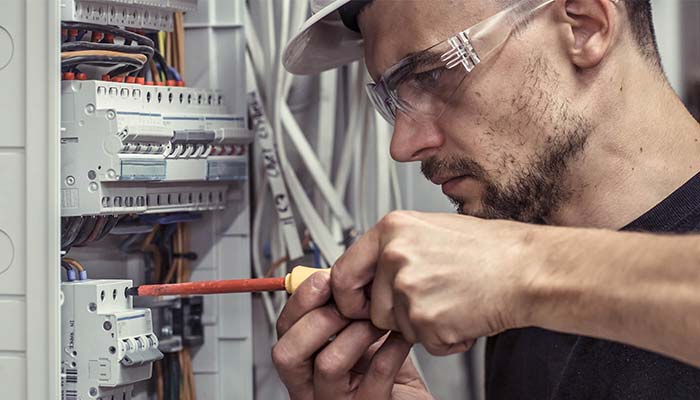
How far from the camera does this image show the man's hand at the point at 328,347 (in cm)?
118

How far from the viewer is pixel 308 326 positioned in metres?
1.19

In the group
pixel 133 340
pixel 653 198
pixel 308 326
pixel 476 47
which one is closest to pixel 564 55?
pixel 476 47

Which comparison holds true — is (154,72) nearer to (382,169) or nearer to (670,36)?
(382,169)

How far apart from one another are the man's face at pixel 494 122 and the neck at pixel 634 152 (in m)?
0.03

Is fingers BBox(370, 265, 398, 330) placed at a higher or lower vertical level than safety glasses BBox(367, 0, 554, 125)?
lower

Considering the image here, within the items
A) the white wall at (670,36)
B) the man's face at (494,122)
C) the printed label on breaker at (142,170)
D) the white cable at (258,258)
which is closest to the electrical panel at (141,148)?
the printed label on breaker at (142,170)

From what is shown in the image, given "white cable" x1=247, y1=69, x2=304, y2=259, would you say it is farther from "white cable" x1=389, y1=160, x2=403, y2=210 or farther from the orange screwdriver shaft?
the orange screwdriver shaft

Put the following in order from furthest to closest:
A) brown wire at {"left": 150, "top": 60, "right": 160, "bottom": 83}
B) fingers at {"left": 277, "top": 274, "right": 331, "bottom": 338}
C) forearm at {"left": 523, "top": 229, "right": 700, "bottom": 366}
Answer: brown wire at {"left": 150, "top": 60, "right": 160, "bottom": 83} → fingers at {"left": 277, "top": 274, "right": 331, "bottom": 338} → forearm at {"left": 523, "top": 229, "right": 700, "bottom": 366}

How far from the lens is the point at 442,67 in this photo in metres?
1.34

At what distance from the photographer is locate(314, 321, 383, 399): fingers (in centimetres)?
118

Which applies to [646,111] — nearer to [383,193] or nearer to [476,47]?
[476,47]

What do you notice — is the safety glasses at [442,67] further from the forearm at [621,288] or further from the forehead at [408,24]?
the forearm at [621,288]

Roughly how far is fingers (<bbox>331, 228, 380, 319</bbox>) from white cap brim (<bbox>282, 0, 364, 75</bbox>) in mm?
524

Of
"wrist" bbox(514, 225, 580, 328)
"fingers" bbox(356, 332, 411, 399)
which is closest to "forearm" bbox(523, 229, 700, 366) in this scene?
"wrist" bbox(514, 225, 580, 328)
